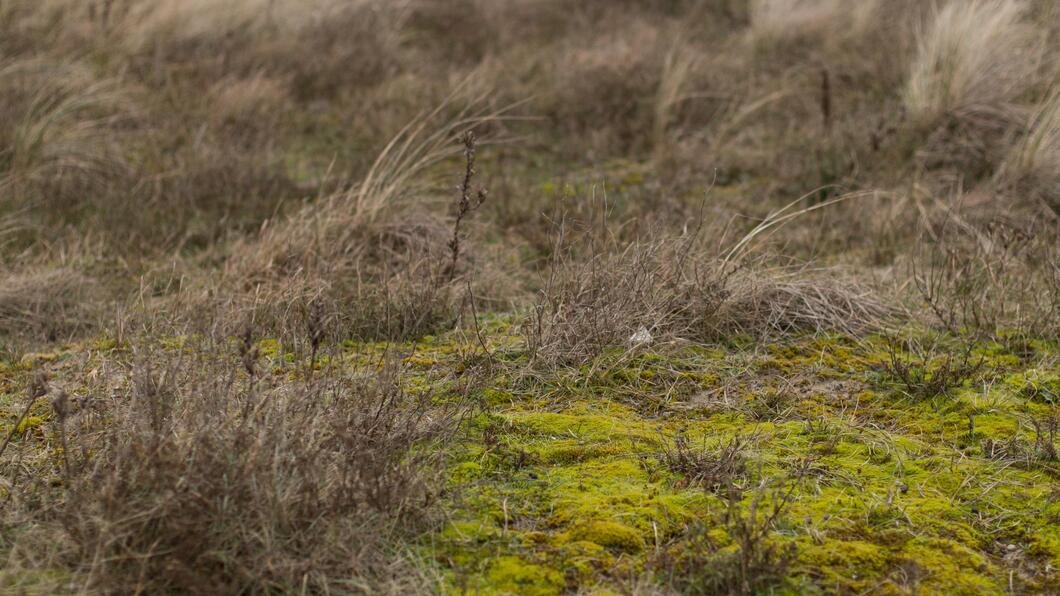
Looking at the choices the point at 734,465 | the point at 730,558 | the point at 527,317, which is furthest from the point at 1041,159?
the point at 730,558

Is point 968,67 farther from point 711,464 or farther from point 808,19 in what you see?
point 711,464

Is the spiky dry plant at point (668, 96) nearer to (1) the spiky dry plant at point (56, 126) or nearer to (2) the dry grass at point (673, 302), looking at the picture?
(2) the dry grass at point (673, 302)

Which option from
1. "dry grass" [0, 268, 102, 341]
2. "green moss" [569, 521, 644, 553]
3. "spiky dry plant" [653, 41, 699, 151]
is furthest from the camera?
"spiky dry plant" [653, 41, 699, 151]

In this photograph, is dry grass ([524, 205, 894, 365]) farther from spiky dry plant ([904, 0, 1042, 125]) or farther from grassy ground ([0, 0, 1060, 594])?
spiky dry plant ([904, 0, 1042, 125])

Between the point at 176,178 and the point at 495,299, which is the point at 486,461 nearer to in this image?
the point at 495,299

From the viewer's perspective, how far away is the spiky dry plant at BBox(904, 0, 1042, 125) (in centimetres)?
670

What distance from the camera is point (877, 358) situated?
384 cm

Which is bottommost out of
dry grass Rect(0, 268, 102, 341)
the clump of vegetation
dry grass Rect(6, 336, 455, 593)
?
dry grass Rect(0, 268, 102, 341)

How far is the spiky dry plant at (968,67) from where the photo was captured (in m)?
6.70

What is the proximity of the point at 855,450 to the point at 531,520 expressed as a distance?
1.07m

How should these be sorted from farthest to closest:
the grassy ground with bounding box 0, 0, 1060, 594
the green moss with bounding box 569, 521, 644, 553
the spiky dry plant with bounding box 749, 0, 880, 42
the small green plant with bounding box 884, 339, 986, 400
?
the spiky dry plant with bounding box 749, 0, 880, 42, the small green plant with bounding box 884, 339, 986, 400, the green moss with bounding box 569, 521, 644, 553, the grassy ground with bounding box 0, 0, 1060, 594

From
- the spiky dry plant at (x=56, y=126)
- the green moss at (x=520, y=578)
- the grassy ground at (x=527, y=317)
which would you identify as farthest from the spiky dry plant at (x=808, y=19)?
the green moss at (x=520, y=578)

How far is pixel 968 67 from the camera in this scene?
22.0 feet

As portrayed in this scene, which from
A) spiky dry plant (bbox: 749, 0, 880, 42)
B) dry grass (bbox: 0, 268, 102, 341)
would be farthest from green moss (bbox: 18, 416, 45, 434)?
spiky dry plant (bbox: 749, 0, 880, 42)
